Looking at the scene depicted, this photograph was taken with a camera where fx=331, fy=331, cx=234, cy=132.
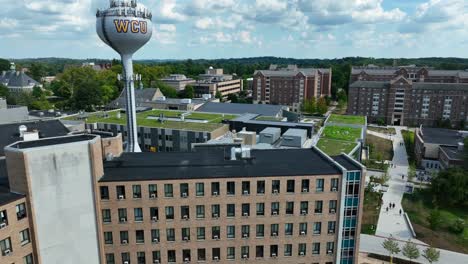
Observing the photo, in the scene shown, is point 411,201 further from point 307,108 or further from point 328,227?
point 307,108

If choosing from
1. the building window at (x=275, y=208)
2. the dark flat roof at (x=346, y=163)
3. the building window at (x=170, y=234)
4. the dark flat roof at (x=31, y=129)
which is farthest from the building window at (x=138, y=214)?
the dark flat roof at (x=31, y=129)

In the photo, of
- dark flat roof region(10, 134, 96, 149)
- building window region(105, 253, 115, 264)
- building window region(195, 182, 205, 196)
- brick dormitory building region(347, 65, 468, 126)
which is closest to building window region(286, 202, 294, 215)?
building window region(195, 182, 205, 196)

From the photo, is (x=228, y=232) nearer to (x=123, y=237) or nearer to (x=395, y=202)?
(x=123, y=237)

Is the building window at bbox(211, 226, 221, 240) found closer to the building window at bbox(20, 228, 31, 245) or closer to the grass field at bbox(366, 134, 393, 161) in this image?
the building window at bbox(20, 228, 31, 245)

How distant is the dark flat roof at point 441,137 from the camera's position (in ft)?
303

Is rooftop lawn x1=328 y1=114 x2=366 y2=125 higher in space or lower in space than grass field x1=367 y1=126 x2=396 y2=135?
higher

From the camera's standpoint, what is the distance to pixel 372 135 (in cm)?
12631

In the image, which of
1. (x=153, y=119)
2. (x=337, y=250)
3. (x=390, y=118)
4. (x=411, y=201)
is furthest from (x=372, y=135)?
(x=337, y=250)

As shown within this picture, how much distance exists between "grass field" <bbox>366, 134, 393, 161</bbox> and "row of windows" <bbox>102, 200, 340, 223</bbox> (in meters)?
62.0

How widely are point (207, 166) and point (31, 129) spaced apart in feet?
111

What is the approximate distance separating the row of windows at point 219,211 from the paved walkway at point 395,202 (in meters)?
25.4

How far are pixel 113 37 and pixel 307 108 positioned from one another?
114m

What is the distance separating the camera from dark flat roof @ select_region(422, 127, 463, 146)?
9231cm

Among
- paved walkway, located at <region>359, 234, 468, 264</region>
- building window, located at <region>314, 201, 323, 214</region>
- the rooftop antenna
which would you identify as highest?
the rooftop antenna
